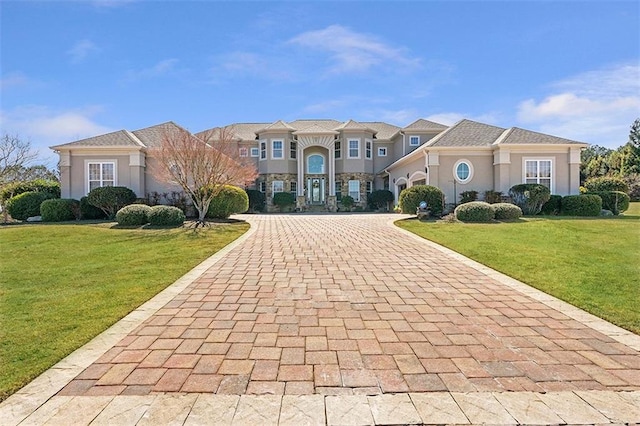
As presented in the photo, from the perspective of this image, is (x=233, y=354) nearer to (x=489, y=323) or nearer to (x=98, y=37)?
(x=489, y=323)

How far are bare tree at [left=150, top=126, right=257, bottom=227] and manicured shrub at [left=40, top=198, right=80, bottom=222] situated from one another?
5.59m

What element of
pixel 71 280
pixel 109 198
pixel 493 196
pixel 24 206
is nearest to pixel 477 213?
pixel 493 196

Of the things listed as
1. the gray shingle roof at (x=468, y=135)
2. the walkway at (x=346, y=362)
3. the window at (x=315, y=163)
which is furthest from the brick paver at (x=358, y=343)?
the window at (x=315, y=163)

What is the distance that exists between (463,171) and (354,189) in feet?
36.1

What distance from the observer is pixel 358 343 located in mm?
3729

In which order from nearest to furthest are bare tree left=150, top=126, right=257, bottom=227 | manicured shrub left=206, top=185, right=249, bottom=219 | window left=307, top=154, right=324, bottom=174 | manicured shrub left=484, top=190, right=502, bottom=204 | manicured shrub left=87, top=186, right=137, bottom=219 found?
1. bare tree left=150, top=126, right=257, bottom=227
2. manicured shrub left=206, top=185, right=249, bottom=219
3. manicured shrub left=87, top=186, right=137, bottom=219
4. manicured shrub left=484, top=190, right=502, bottom=204
5. window left=307, top=154, right=324, bottom=174

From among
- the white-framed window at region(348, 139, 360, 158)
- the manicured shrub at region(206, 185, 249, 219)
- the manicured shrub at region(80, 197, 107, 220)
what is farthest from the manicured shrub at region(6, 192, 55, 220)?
the white-framed window at region(348, 139, 360, 158)

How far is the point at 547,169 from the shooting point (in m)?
20.4

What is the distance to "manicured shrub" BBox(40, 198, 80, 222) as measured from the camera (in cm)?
1756

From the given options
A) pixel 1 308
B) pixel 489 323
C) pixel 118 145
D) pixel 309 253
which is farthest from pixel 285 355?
pixel 118 145

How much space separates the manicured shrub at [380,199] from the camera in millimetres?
28305

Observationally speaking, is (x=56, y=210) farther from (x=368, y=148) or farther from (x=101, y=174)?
(x=368, y=148)

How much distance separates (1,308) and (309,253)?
5.93 metres

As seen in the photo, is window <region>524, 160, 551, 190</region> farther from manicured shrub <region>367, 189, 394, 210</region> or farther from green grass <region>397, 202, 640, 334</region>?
manicured shrub <region>367, 189, 394, 210</region>
